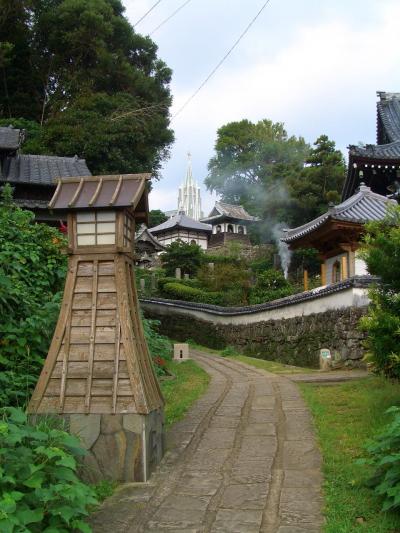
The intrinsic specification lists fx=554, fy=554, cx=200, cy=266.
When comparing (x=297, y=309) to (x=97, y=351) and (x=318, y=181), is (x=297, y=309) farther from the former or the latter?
(x=318, y=181)

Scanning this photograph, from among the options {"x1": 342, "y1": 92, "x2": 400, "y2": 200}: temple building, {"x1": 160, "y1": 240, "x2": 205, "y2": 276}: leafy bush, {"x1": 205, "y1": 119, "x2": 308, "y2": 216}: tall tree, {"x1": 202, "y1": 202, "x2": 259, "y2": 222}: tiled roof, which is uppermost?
{"x1": 205, "y1": 119, "x2": 308, "y2": 216}: tall tree

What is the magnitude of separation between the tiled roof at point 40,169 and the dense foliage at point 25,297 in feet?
35.6

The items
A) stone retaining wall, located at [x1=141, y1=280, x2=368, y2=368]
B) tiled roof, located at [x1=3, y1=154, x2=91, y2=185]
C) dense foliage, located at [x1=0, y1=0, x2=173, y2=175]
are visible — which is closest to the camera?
stone retaining wall, located at [x1=141, y1=280, x2=368, y2=368]

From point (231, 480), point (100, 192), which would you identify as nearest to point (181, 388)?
point (231, 480)

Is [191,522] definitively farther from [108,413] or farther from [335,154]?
[335,154]

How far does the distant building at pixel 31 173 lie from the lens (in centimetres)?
Result: 1978

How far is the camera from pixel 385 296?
23.1 feet

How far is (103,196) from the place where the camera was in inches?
241

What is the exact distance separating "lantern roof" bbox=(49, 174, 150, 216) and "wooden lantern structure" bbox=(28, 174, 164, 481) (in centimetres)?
1

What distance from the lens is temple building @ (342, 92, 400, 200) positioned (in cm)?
1766

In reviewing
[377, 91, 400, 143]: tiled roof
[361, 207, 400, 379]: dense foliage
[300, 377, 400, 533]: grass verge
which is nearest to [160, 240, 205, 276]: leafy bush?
[377, 91, 400, 143]: tiled roof

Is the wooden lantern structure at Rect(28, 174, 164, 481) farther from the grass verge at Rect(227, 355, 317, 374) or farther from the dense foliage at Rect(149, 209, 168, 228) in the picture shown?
the dense foliage at Rect(149, 209, 168, 228)

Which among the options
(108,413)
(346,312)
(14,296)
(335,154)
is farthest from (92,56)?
(108,413)

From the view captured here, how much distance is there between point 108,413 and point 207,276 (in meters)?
25.5
